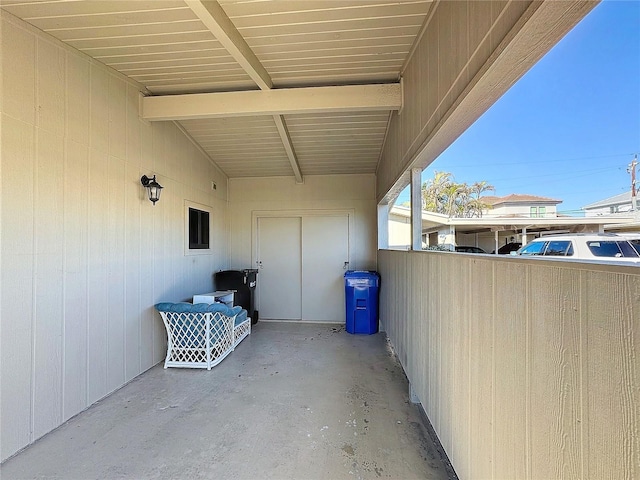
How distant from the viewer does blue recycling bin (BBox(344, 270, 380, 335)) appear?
5051 millimetres

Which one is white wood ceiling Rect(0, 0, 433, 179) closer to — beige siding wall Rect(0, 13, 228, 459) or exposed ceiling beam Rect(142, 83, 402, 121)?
exposed ceiling beam Rect(142, 83, 402, 121)

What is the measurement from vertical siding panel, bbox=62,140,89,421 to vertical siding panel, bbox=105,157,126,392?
273mm

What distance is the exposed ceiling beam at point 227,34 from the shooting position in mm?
2078

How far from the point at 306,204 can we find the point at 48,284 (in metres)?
4.11

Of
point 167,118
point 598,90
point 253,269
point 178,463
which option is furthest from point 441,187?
point 253,269

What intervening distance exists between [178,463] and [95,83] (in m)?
3.28

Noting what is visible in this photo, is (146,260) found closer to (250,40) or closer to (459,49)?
(250,40)

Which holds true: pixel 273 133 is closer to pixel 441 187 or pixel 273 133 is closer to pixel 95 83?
pixel 95 83

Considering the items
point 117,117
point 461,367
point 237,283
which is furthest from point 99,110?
point 461,367

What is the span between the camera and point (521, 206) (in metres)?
1.22

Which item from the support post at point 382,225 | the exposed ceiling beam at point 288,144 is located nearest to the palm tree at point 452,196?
the exposed ceiling beam at point 288,144

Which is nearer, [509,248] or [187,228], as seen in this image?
[509,248]

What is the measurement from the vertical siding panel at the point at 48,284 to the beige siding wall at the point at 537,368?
113 inches

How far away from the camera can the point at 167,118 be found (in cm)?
352
